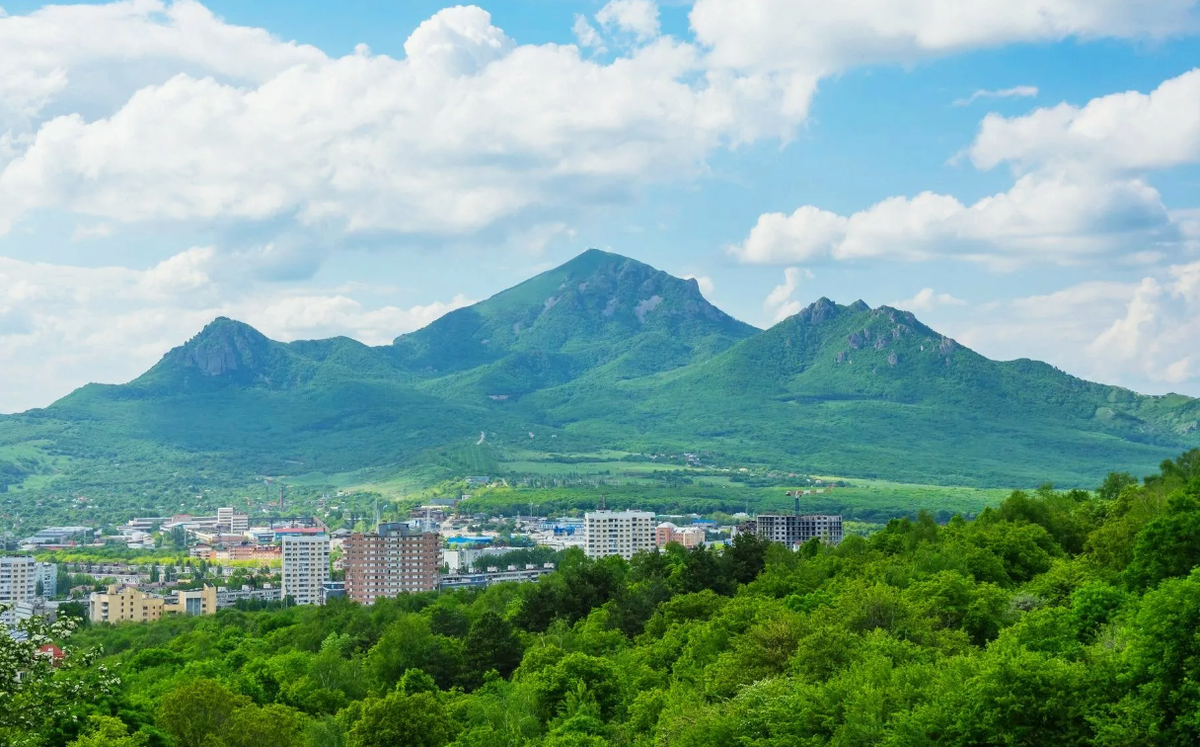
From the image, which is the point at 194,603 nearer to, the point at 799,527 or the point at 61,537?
the point at 799,527

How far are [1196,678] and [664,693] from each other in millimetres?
15106

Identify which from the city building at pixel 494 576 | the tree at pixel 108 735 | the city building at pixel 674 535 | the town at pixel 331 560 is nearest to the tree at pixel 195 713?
the tree at pixel 108 735

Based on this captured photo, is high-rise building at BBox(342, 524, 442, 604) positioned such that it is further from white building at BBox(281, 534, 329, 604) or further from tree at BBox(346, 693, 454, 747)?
tree at BBox(346, 693, 454, 747)

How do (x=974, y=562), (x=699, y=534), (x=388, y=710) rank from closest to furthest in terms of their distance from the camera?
(x=388, y=710) < (x=974, y=562) < (x=699, y=534)

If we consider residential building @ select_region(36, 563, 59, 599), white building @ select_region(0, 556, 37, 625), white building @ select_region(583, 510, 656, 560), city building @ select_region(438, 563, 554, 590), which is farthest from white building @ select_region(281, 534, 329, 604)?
white building @ select_region(583, 510, 656, 560)

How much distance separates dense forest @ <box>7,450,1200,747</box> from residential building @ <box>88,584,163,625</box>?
124ft

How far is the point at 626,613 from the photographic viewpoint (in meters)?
56.9

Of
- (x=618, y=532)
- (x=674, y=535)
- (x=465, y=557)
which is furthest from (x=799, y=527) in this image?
(x=465, y=557)

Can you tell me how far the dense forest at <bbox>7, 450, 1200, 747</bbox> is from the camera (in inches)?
894

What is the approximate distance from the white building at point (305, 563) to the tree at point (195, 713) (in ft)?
315

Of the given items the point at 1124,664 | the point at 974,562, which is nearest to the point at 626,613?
the point at 974,562

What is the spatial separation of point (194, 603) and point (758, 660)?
87330 millimetres

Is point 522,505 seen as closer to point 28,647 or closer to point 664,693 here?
point 664,693

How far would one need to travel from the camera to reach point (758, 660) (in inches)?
1277
